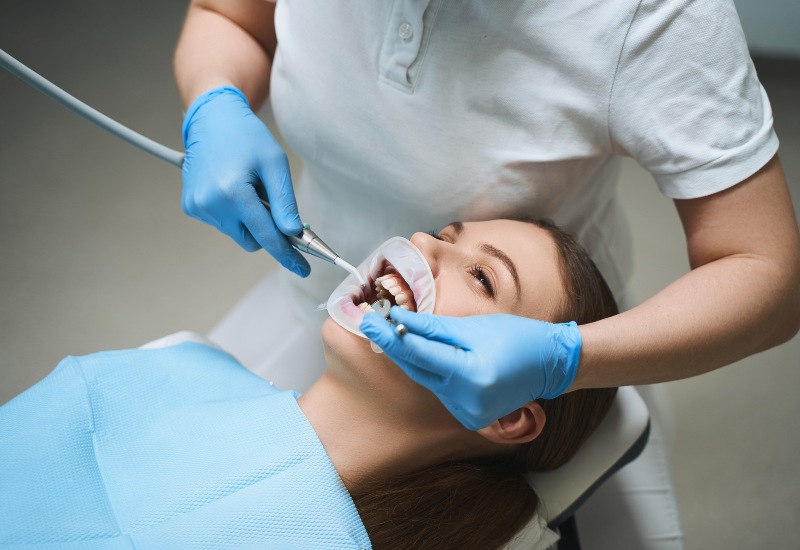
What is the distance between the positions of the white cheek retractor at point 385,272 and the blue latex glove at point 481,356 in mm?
153

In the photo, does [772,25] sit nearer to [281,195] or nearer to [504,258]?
[504,258]

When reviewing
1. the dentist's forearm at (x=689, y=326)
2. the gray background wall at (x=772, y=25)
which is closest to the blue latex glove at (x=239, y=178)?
the dentist's forearm at (x=689, y=326)

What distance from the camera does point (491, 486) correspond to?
1332mm

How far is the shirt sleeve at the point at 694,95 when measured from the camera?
1.08m

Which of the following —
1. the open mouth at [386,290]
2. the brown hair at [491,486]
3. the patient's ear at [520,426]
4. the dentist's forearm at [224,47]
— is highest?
the dentist's forearm at [224,47]

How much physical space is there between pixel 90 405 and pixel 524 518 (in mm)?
796

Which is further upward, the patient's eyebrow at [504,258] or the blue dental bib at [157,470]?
the patient's eyebrow at [504,258]

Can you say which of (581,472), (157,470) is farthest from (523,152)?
(157,470)

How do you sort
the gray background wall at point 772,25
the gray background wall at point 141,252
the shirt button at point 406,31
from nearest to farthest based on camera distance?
the shirt button at point 406,31 → the gray background wall at point 141,252 → the gray background wall at point 772,25

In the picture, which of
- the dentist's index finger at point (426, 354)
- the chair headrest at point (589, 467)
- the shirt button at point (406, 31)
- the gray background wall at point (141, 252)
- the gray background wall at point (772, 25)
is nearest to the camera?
the dentist's index finger at point (426, 354)

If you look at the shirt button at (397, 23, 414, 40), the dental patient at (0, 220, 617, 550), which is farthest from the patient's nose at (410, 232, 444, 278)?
the shirt button at (397, 23, 414, 40)

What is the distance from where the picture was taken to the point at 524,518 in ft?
4.45

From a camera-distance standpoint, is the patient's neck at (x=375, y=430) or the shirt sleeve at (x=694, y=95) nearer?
the shirt sleeve at (x=694, y=95)

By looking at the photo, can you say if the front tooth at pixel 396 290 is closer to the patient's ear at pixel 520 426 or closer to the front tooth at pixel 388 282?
the front tooth at pixel 388 282
